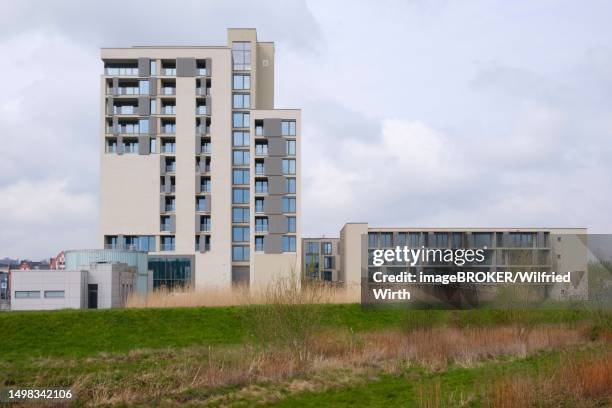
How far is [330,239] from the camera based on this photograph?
10062 cm

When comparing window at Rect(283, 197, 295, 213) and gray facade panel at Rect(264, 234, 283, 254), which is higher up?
window at Rect(283, 197, 295, 213)

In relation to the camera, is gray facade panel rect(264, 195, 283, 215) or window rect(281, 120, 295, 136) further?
window rect(281, 120, 295, 136)

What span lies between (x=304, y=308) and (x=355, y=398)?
450 centimetres

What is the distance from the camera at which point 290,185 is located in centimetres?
7000

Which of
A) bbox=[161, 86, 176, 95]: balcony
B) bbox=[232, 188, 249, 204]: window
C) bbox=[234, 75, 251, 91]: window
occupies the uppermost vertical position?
bbox=[234, 75, 251, 91]: window

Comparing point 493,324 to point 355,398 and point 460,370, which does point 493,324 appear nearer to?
point 460,370

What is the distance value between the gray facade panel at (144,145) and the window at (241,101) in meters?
9.82

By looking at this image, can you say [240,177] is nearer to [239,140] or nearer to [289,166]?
[239,140]

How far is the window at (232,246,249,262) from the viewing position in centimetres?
7031

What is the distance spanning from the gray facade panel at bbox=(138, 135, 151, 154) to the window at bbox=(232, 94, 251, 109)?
982 cm

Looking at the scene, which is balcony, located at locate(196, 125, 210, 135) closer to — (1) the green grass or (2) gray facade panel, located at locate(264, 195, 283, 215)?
(2) gray facade panel, located at locate(264, 195, 283, 215)

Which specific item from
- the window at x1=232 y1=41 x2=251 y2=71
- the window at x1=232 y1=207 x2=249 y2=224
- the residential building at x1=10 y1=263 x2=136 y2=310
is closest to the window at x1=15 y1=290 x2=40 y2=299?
the residential building at x1=10 y1=263 x2=136 y2=310

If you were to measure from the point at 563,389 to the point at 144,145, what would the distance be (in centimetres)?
6125

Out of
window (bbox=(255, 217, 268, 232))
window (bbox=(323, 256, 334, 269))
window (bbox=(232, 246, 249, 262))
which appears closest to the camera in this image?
window (bbox=(255, 217, 268, 232))
